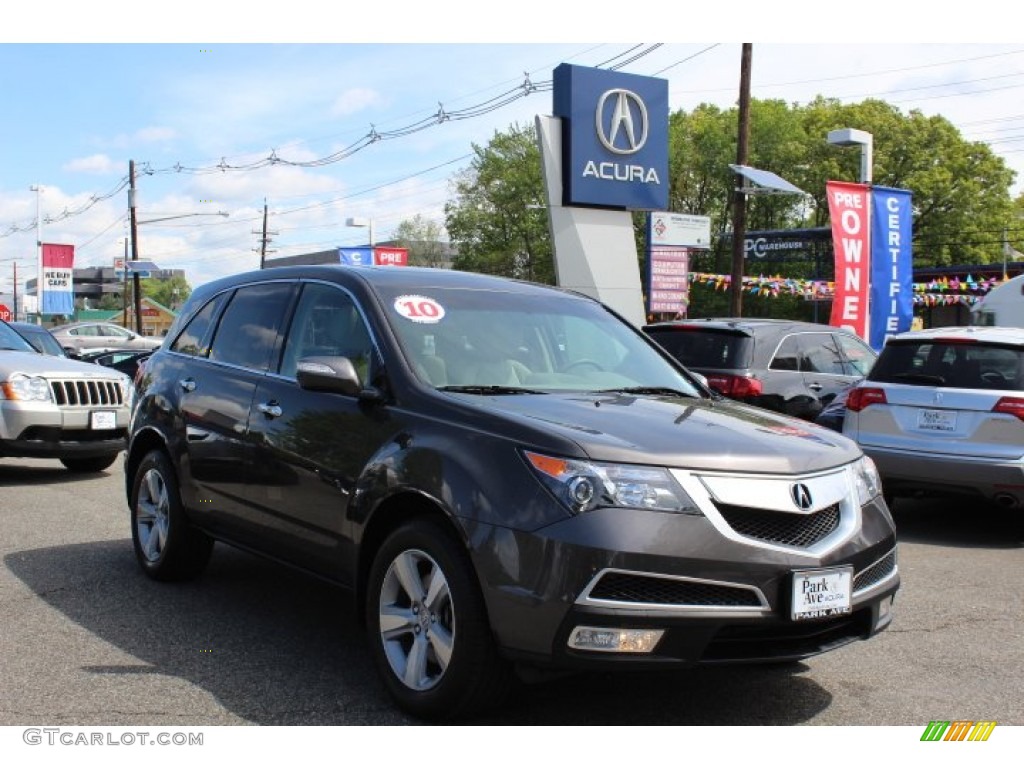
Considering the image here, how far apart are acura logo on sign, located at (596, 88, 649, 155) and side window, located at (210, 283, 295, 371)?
42.7 ft

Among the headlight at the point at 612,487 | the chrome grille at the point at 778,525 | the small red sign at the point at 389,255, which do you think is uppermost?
the small red sign at the point at 389,255

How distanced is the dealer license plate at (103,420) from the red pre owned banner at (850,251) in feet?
37.7

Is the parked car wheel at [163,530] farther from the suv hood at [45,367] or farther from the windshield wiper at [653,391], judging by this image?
the suv hood at [45,367]

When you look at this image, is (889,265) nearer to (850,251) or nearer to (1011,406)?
(850,251)

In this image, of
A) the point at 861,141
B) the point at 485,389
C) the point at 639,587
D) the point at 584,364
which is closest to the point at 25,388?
the point at 584,364

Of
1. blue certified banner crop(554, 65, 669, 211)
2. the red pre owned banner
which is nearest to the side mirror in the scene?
blue certified banner crop(554, 65, 669, 211)

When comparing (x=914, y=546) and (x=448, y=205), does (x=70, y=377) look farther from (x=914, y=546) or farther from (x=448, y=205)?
(x=448, y=205)

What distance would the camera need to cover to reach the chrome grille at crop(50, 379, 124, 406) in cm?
1028

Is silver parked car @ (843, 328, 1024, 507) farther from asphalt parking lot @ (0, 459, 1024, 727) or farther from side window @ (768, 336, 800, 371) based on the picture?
side window @ (768, 336, 800, 371)

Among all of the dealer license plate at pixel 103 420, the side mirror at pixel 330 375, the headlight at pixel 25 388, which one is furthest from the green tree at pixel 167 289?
the side mirror at pixel 330 375

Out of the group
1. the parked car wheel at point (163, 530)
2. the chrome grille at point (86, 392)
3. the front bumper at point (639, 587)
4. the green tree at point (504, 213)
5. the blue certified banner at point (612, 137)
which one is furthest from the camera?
the green tree at point (504, 213)

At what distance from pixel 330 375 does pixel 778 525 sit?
1.89 metres

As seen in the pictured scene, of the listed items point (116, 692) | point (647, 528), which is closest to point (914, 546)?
point (647, 528)

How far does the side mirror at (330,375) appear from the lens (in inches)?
171
